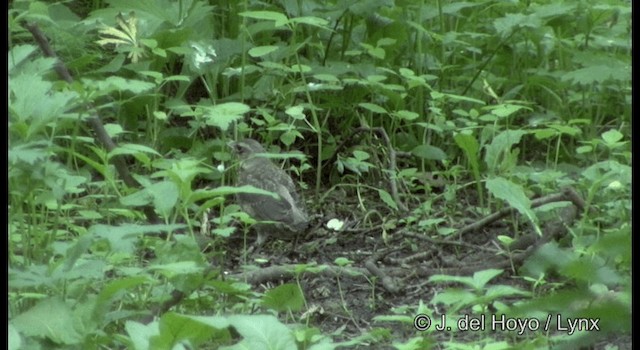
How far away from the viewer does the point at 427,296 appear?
4578 mm

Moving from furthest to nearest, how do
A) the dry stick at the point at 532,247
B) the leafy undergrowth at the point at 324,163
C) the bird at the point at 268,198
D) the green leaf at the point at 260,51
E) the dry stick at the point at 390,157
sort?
the dry stick at the point at 390,157, the green leaf at the point at 260,51, the bird at the point at 268,198, the dry stick at the point at 532,247, the leafy undergrowth at the point at 324,163

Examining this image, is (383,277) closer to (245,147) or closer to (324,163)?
(245,147)

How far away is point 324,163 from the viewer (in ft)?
20.4

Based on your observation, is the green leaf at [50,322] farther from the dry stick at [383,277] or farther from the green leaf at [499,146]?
the green leaf at [499,146]

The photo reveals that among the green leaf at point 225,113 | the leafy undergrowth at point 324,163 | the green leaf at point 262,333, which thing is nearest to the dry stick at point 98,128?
the leafy undergrowth at point 324,163

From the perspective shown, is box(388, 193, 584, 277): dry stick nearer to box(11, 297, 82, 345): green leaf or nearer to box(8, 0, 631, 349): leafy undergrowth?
box(8, 0, 631, 349): leafy undergrowth

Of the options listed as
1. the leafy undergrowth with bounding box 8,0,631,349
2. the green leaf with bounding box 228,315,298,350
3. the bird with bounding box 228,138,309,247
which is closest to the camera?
the green leaf with bounding box 228,315,298,350

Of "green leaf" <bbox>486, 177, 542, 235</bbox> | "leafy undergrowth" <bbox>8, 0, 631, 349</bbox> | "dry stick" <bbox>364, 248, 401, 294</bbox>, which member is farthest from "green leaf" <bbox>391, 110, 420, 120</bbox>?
"green leaf" <bbox>486, 177, 542, 235</bbox>

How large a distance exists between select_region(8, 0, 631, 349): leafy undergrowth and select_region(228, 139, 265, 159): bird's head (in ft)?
0.35

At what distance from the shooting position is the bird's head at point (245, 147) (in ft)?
18.9

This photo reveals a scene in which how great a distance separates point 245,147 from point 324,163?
549mm

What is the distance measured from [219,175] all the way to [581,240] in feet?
7.64

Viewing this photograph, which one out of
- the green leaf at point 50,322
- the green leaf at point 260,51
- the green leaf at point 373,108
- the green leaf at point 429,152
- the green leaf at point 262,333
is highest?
the green leaf at point 50,322

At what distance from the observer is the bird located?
18.0 feet
